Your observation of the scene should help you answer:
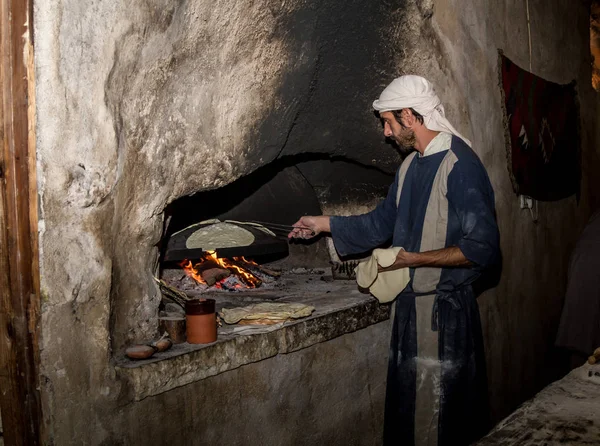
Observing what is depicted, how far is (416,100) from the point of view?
126 inches

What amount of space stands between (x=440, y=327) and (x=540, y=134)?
9.49 ft

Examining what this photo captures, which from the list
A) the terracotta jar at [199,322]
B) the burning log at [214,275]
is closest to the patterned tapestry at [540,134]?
the burning log at [214,275]

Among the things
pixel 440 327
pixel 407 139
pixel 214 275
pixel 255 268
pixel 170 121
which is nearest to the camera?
pixel 170 121

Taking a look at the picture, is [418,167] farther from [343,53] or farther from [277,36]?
[277,36]

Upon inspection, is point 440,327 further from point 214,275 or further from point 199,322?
point 214,275

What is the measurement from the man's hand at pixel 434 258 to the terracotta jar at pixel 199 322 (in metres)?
0.97

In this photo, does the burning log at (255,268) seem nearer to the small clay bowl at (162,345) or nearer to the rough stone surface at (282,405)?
the rough stone surface at (282,405)

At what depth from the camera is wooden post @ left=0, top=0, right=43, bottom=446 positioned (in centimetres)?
Answer: 198

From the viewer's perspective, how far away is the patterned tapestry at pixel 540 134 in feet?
15.8

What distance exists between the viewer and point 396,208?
3531 mm

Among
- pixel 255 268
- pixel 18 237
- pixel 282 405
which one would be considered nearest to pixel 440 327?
pixel 282 405

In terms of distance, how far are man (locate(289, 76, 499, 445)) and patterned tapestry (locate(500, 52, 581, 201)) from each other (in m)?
1.76

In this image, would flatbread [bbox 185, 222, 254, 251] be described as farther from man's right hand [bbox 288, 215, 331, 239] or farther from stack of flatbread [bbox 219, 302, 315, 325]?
stack of flatbread [bbox 219, 302, 315, 325]

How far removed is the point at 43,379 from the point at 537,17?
5204 mm
